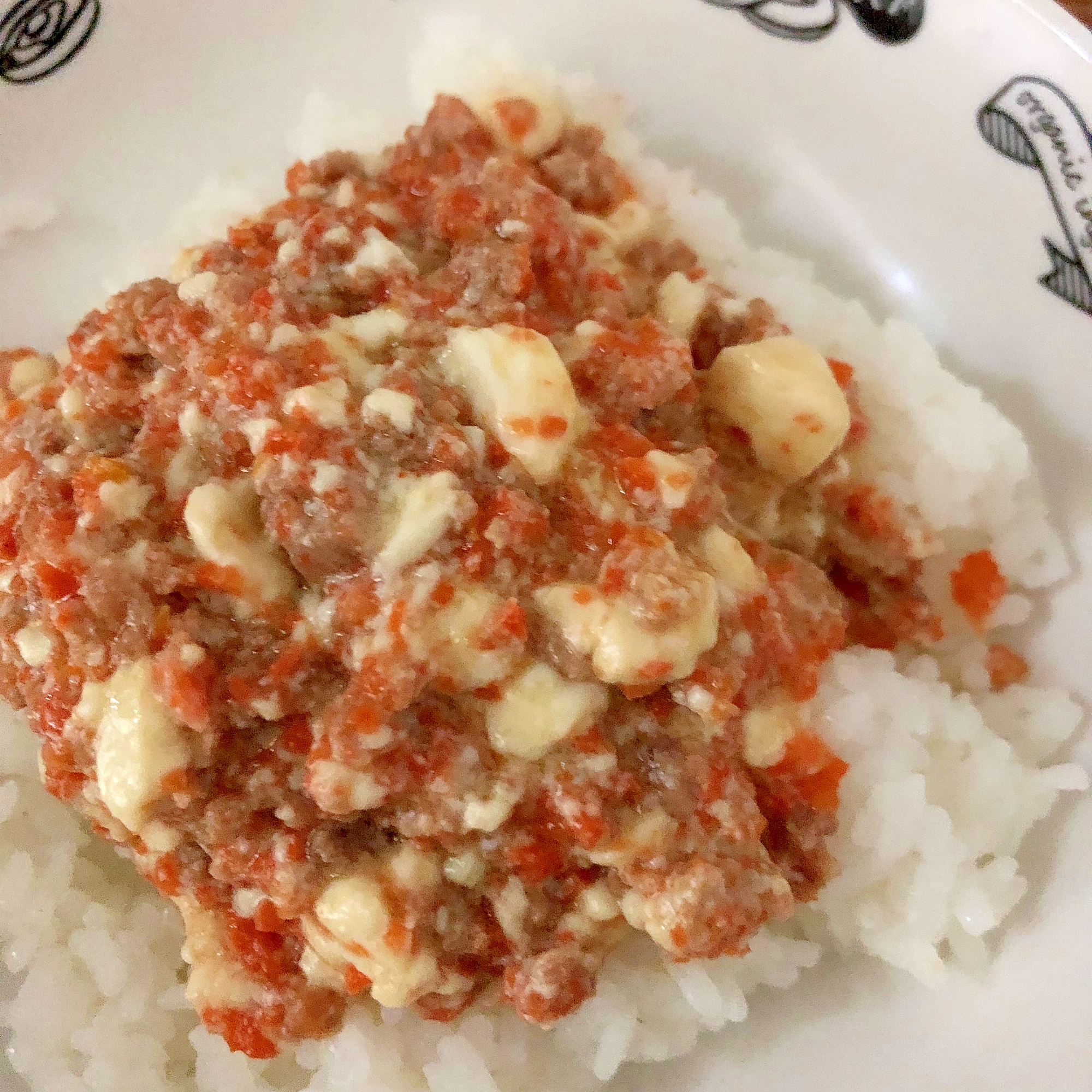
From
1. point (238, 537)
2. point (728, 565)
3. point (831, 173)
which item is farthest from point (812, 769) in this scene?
point (831, 173)

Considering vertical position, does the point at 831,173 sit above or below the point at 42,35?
above

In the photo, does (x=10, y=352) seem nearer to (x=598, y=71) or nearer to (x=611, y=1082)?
(x=598, y=71)

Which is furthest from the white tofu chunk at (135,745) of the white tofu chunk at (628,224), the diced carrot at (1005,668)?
the diced carrot at (1005,668)

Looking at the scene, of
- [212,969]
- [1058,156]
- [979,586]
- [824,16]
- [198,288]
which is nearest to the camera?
[212,969]

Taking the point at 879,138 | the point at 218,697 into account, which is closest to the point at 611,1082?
the point at 218,697

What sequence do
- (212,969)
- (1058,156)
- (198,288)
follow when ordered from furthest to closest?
1. (1058,156)
2. (198,288)
3. (212,969)

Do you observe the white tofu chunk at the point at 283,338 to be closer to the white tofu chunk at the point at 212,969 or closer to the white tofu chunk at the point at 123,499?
the white tofu chunk at the point at 123,499

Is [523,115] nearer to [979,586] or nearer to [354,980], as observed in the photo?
[979,586]

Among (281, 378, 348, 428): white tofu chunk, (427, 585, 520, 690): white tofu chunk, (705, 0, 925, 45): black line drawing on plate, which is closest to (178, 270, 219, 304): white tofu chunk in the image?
(281, 378, 348, 428): white tofu chunk
